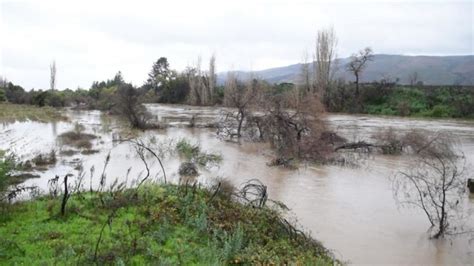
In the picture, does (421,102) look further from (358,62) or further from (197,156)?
(197,156)

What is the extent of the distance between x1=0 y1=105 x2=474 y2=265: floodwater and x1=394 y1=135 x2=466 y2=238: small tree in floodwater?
313 millimetres

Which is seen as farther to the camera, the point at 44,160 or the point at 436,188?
the point at 44,160

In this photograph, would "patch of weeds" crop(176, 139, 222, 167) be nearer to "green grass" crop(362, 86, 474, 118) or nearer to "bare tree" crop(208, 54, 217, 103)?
"green grass" crop(362, 86, 474, 118)

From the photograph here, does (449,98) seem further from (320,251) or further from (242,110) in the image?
(320,251)

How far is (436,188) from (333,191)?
13.6 ft

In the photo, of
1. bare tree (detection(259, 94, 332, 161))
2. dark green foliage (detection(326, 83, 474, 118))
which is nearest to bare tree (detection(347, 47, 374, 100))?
dark green foliage (detection(326, 83, 474, 118))

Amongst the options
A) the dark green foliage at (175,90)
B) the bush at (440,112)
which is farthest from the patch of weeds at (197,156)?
the dark green foliage at (175,90)

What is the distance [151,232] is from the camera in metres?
8.34

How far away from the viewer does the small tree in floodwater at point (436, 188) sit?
10.9 metres

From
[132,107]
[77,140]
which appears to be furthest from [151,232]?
[132,107]

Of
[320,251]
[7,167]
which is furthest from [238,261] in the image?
[7,167]

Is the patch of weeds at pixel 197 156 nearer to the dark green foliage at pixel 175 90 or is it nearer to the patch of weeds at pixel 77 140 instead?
the patch of weeds at pixel 77 140

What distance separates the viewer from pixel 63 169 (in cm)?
1634

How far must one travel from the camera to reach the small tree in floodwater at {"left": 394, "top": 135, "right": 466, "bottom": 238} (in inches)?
428
